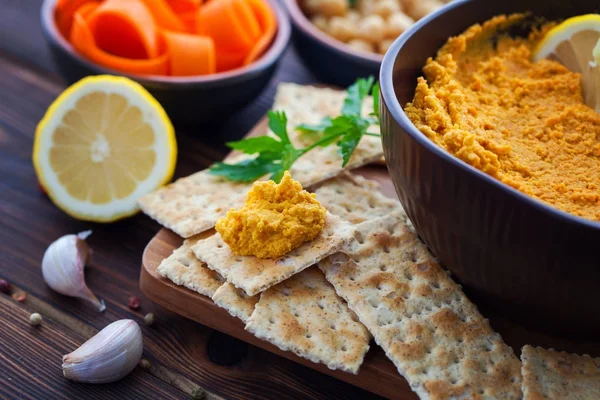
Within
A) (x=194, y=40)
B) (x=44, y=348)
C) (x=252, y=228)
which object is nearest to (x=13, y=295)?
(x=44, y=348)

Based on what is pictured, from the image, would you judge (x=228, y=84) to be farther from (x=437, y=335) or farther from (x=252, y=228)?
(x=437, y=335)

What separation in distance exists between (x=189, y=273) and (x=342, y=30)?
145 centimetres

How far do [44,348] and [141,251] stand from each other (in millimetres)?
459

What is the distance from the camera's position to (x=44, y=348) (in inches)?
74.6

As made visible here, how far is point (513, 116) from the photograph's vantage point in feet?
6.49

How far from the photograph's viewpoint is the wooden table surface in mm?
1830

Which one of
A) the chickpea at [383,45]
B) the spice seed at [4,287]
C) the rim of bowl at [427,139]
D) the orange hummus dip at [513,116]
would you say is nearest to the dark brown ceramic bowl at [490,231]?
the rim of bowl at [427,139]

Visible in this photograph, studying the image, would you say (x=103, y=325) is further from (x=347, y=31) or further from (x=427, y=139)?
(x=347, y=31)

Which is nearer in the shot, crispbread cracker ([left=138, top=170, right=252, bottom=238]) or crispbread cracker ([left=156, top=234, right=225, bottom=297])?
crispbread cracker ([left=156, top=234, right=225, bottom=297])

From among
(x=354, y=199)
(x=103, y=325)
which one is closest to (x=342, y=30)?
(x=354, y=199)

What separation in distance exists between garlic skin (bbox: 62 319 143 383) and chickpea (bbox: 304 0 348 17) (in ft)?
5.60

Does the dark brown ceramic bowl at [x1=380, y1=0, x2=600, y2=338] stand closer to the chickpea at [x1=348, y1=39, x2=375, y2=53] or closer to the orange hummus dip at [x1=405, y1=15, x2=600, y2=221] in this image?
the orange hummus dip at [x1=405, y1=15, x2=600, y2=221]

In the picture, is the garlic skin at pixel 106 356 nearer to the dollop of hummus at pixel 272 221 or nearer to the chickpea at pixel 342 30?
the dollop of hummus at pixel 272 221

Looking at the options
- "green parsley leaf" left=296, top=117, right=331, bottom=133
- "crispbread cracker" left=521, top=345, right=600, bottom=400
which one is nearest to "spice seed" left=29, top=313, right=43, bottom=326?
"green parsley leaf" left=296, top=117, right=331, bottom=133
